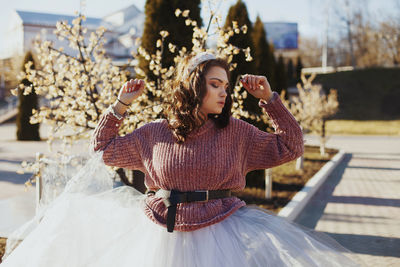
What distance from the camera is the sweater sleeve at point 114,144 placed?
2166mm

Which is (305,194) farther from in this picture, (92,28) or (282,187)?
(92,28)

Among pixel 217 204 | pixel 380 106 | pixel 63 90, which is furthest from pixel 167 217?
pixel 380 106

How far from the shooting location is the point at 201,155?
201cm

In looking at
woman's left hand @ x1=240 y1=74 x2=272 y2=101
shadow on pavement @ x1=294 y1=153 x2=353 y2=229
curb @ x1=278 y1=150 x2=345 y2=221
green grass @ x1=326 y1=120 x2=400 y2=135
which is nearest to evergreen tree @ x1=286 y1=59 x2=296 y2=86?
green grass @ x1=326 y1=120 x2=400 y2=135

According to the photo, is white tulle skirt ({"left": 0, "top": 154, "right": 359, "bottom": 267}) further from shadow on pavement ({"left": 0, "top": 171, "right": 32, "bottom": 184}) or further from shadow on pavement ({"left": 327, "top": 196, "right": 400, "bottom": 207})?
shadow on pavement ({"left": 0, "top": 171, "right": 32, "bottom": 184})

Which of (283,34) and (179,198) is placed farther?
(283,34)

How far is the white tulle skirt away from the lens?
196cm

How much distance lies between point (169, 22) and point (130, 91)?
422 centimetres

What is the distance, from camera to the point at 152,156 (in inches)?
84.1

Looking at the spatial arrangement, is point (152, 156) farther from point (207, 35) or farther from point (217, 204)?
point (207, 35)

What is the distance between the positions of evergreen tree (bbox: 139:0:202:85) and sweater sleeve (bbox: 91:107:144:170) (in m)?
3.85

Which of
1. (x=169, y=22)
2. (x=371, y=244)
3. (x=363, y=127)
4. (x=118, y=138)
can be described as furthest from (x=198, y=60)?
(x=363, y=127)

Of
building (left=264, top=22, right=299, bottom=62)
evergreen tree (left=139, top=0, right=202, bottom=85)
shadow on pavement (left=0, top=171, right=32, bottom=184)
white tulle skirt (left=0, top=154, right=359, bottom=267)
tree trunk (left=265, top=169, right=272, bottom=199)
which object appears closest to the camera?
white tulle skirt (left=0, top=154, right=359, bottom=267)

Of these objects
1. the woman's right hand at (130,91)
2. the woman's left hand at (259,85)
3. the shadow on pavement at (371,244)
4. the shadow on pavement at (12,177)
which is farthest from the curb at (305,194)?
the shadow on pavement at (12,177)
